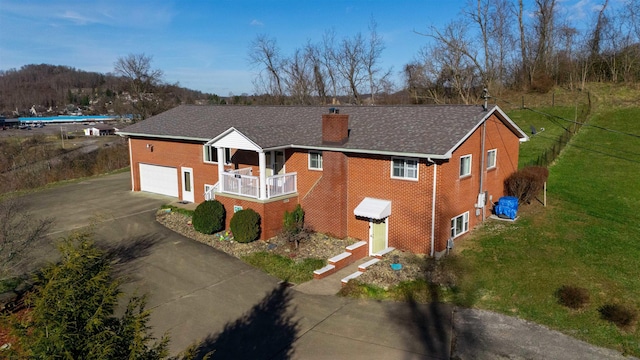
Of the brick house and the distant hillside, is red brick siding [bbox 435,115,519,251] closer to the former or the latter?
the brick house

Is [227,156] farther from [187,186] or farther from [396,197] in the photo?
[396,197]

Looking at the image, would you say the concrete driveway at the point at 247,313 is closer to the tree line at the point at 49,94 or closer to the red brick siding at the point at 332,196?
the red brick siding at the point at 332,196

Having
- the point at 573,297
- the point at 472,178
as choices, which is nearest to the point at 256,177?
the point at 472,178

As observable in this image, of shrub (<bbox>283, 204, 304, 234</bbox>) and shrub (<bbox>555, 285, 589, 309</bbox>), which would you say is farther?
shrub (<bbox>283, 204, 304, 234</bbox>)

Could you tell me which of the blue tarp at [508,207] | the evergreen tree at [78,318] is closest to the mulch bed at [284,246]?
the blue tarp at [508,207]

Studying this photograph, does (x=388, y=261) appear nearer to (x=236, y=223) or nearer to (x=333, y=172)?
(x=333, y=172)

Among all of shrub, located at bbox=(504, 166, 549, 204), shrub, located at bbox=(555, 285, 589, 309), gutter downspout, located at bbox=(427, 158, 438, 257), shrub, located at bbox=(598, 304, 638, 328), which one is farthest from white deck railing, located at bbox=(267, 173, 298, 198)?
shrub, located at bbox=(598, 304, 638, 328)

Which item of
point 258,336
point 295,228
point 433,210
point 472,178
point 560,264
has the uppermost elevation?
point 472,178
